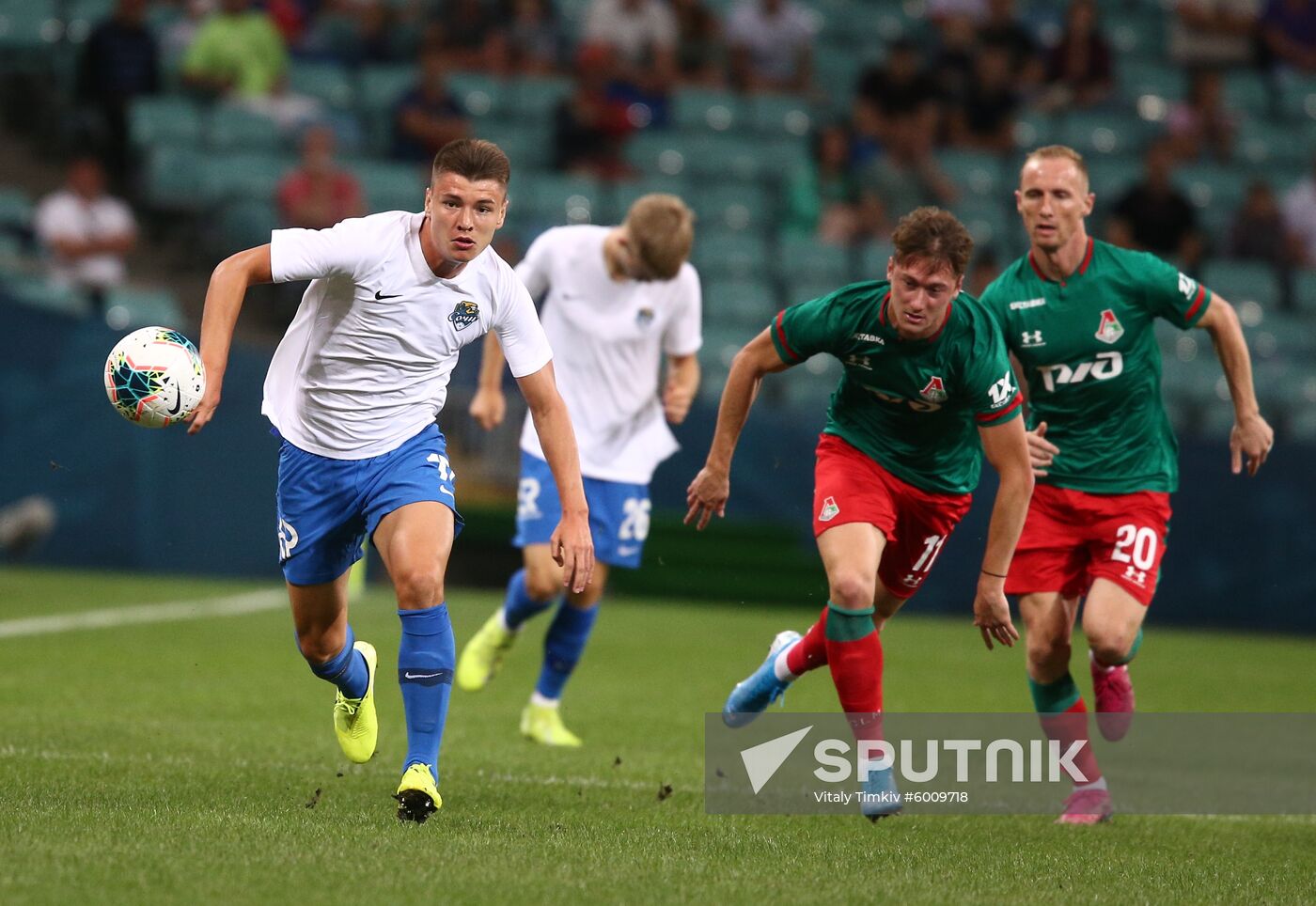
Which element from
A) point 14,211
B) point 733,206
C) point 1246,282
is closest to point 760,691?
point 733,206

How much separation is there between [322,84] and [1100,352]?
36.9 feet

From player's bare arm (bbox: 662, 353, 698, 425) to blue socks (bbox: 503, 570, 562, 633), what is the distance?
42.0 inches

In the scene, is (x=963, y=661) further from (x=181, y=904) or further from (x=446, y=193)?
(x=181, y=904)

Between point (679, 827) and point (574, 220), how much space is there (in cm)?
975

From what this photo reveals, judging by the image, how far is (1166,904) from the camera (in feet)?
15.7

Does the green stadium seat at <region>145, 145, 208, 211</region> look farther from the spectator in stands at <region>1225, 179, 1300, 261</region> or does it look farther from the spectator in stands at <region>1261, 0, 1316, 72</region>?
the spectator in stands at <region>1261, 0, 1316, 72</region>

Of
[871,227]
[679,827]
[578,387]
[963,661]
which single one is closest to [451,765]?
[679,827]

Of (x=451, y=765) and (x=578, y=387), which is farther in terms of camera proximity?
(x=578, y=387)

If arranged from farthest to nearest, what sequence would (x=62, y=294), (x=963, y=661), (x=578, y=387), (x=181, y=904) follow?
(x=62, y=294) → (x=963, y=661) → (x=578, y=387) → (x=181, y=904)

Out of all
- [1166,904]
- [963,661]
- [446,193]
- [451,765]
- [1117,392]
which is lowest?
[963,661]

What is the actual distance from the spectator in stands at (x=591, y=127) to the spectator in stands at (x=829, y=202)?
5.43ft

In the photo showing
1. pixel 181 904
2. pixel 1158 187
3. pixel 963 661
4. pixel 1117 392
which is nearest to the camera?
pixel 181 904

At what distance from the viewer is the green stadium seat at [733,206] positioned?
634 inches

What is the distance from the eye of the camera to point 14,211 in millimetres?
14656
